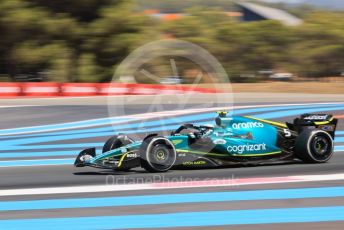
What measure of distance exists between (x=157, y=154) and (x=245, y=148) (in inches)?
46.8

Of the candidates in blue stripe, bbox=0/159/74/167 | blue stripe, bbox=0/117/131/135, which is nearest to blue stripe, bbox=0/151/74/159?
blue stripe, bbox=0/159/74/167

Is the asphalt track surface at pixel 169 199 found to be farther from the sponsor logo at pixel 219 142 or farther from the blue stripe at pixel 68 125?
the blue stripe at pixel 68 125

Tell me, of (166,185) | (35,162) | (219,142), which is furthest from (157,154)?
(35,162)

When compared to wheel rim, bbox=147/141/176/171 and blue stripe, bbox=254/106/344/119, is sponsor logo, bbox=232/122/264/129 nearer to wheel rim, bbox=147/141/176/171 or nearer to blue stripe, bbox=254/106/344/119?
wheel rim, bbox=147/141/176/171

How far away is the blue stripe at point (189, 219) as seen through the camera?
5.02 m

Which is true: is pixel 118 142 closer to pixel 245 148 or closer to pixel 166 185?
pixel 166 185

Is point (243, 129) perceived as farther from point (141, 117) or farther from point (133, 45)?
point (133, 45)

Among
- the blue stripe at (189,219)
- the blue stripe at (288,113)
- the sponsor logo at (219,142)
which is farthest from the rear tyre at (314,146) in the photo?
the blue stripe at (288,113)

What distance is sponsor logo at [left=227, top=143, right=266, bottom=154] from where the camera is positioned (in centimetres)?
754

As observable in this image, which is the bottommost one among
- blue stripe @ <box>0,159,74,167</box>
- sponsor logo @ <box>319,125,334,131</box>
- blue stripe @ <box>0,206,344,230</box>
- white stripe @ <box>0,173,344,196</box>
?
blue stripe @ <box>0,206,344,230</box>

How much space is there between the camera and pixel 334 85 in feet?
111

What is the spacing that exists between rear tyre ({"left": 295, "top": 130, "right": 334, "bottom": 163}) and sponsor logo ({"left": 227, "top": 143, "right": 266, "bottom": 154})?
51 cm

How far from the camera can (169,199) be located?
6023 millimetres

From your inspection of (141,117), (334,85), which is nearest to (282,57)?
(334,85)
